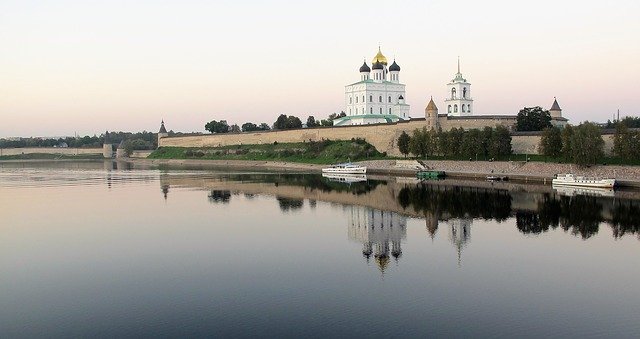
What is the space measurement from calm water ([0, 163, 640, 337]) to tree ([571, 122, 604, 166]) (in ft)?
12.6

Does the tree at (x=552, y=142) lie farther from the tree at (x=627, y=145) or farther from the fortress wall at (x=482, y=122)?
the fortress wall at (x=482, y=122)

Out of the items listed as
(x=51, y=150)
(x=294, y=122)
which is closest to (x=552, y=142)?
(x=294, y=122)

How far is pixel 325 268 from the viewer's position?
28.9 ft

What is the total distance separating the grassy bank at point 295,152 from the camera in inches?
1310

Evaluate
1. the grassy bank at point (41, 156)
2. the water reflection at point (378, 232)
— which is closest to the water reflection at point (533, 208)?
the water reflection at point (378, 232)

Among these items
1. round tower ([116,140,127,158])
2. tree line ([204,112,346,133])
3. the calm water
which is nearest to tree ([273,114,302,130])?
tree line ([204,112,346,133])

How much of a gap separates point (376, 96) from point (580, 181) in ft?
73.6

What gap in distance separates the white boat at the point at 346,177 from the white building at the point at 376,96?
12.5 meters

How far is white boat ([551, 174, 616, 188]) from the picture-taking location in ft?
60.9

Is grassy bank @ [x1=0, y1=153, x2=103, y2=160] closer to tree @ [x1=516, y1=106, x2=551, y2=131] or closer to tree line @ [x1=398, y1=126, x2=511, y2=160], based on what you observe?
tree line @ [x1=398, y1=126, x2=511, y2=160]

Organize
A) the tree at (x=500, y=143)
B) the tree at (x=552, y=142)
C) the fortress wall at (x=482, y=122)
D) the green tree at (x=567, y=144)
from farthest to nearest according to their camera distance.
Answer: the fortress wall at (x=482, y=122), the tree at (x=500, y=143), the tree at (x=552, y=142), the green tree at (x=567, y=144)

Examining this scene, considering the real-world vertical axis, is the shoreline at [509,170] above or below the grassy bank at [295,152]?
below

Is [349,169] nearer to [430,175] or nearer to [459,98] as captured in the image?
[430,175]

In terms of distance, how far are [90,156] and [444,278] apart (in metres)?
57.4
